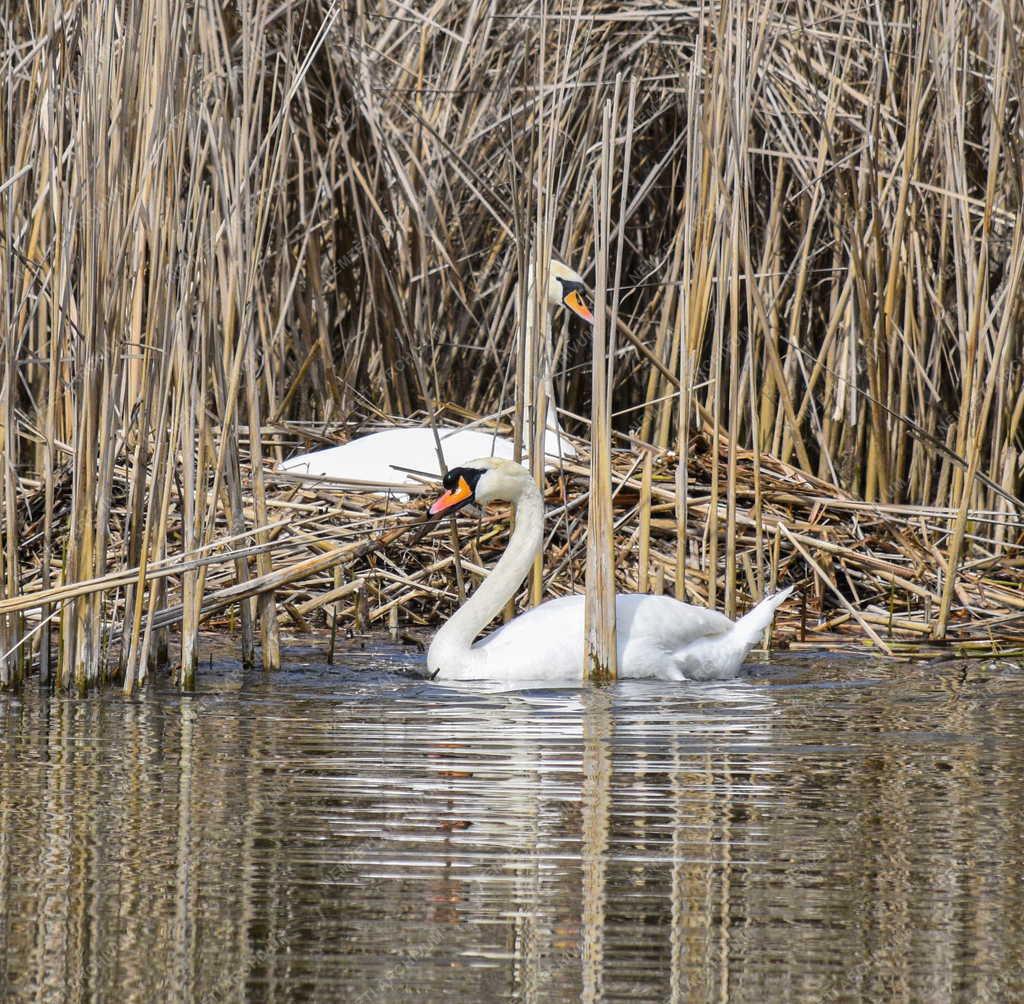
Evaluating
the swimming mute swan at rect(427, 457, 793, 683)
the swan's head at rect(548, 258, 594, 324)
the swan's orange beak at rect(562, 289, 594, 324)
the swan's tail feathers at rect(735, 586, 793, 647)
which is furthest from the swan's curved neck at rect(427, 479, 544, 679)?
the swan's orange beak at rect(562, 289, 594, 324)

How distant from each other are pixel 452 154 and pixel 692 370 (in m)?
3.28

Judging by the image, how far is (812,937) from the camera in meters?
3.37

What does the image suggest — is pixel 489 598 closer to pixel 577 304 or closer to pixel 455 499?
pixel 455 499

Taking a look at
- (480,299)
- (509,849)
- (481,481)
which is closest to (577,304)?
(480,299)

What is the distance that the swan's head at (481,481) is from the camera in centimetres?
687

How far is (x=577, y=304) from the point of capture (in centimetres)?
1029

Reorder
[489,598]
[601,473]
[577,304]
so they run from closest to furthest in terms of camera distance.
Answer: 1. [601,473]
2. [489,598]
3. [577,304]

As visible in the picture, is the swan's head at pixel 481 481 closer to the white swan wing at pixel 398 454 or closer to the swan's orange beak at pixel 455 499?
the swan's orange beak at pixel 455 499

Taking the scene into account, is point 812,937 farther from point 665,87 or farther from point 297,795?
point 665,87

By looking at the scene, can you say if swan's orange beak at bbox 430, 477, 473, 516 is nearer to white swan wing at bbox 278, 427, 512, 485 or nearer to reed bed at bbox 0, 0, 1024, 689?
reed bed at bbox 0, 0, 1024, 689

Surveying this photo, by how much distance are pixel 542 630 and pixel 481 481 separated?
0.59 meters

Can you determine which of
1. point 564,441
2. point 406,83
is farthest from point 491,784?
point 406,83

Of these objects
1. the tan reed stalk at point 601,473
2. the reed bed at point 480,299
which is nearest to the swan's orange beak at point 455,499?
the reed bed at point 480,299

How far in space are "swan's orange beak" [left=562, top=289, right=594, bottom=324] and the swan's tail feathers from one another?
345cm
